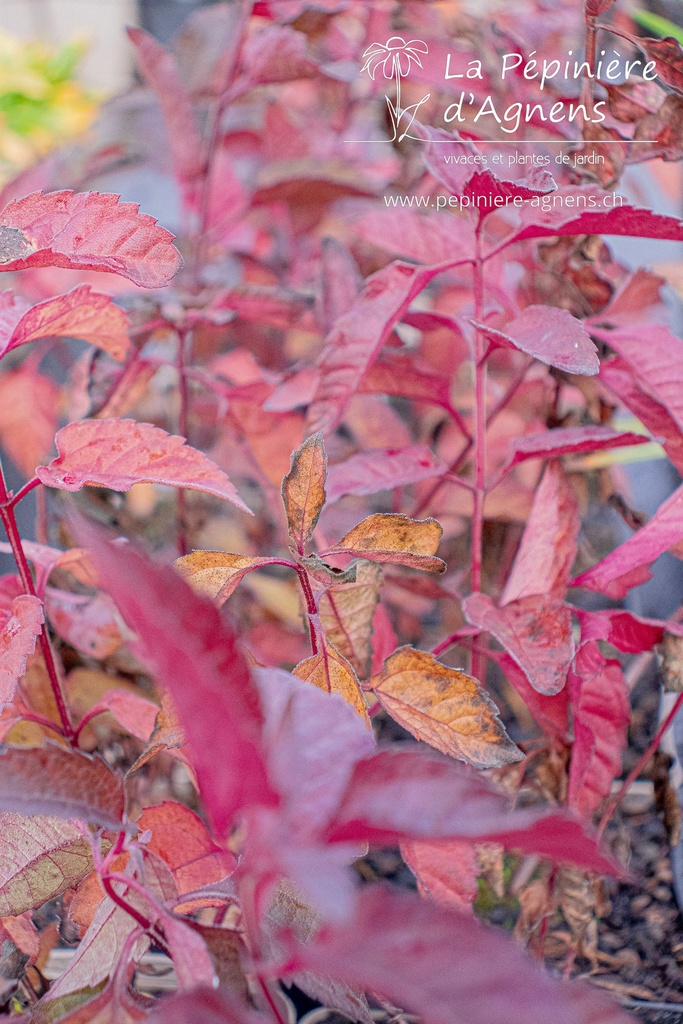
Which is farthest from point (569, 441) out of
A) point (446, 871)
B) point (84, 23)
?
point (84, 23)

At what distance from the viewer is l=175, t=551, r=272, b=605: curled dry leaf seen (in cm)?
40

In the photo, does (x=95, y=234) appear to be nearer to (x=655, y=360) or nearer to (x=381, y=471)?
(x=381, y=471)

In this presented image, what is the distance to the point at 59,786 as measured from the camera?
360 mm

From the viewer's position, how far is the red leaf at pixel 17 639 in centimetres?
38

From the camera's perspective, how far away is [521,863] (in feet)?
2.34

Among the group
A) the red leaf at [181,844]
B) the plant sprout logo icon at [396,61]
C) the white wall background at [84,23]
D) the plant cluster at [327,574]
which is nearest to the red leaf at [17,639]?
the plant cluster at [327,574]

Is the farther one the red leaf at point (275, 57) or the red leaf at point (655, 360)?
the red leaf at point (275, 57)

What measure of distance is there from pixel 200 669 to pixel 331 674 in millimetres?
162

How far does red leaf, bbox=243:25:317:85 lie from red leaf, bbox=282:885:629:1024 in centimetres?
77

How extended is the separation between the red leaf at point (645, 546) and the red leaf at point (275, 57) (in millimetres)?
585

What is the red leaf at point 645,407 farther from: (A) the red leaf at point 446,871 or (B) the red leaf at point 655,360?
(A) the red leaf at point 446,871

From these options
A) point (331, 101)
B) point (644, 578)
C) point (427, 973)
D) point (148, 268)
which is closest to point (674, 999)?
point (644, 578)

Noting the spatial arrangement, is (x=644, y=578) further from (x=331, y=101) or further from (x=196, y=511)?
(x=331, y=101)

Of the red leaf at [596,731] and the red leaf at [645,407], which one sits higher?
the red leaf at [645,407]
